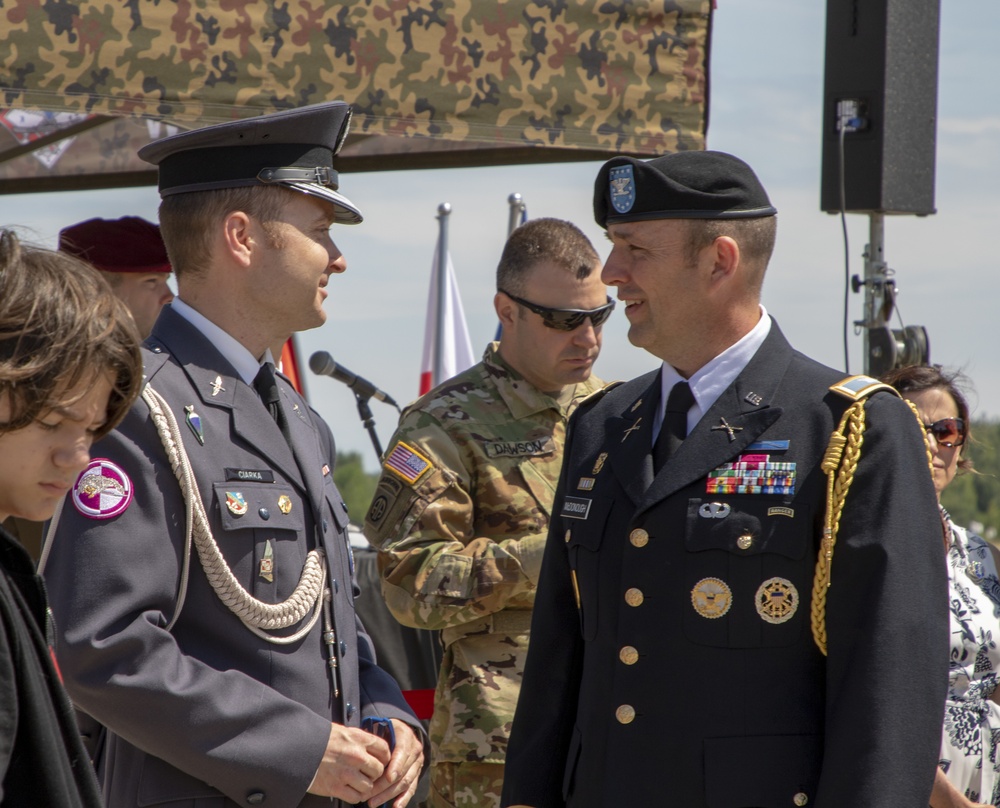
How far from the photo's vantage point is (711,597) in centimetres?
235

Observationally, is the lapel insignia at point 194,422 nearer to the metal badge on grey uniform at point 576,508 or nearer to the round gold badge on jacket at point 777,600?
the metal badge on grey uniform at point 576,508

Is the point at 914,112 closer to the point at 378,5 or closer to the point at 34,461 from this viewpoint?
the point at 378,5

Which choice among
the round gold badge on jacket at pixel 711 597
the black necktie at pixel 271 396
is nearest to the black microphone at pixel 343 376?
the black necktie at pixel 271 396

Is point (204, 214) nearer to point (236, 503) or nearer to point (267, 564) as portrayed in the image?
point (236, 503)

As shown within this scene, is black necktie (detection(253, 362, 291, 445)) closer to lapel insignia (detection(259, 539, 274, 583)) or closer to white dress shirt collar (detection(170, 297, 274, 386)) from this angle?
white dress shirt collar (detection(170, 297, 274, 386))

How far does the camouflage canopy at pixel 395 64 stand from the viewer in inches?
126

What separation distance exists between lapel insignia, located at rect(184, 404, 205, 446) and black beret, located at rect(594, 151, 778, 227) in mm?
951

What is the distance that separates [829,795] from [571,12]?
242 centimetres

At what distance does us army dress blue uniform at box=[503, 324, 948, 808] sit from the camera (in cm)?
220

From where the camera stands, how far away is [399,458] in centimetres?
366

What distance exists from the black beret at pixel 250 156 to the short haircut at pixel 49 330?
1020 millimetres

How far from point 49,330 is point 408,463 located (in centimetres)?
213

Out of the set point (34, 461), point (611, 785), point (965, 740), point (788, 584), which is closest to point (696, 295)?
point (788, 584)

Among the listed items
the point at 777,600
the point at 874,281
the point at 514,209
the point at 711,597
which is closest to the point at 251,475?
the point at 711,597
